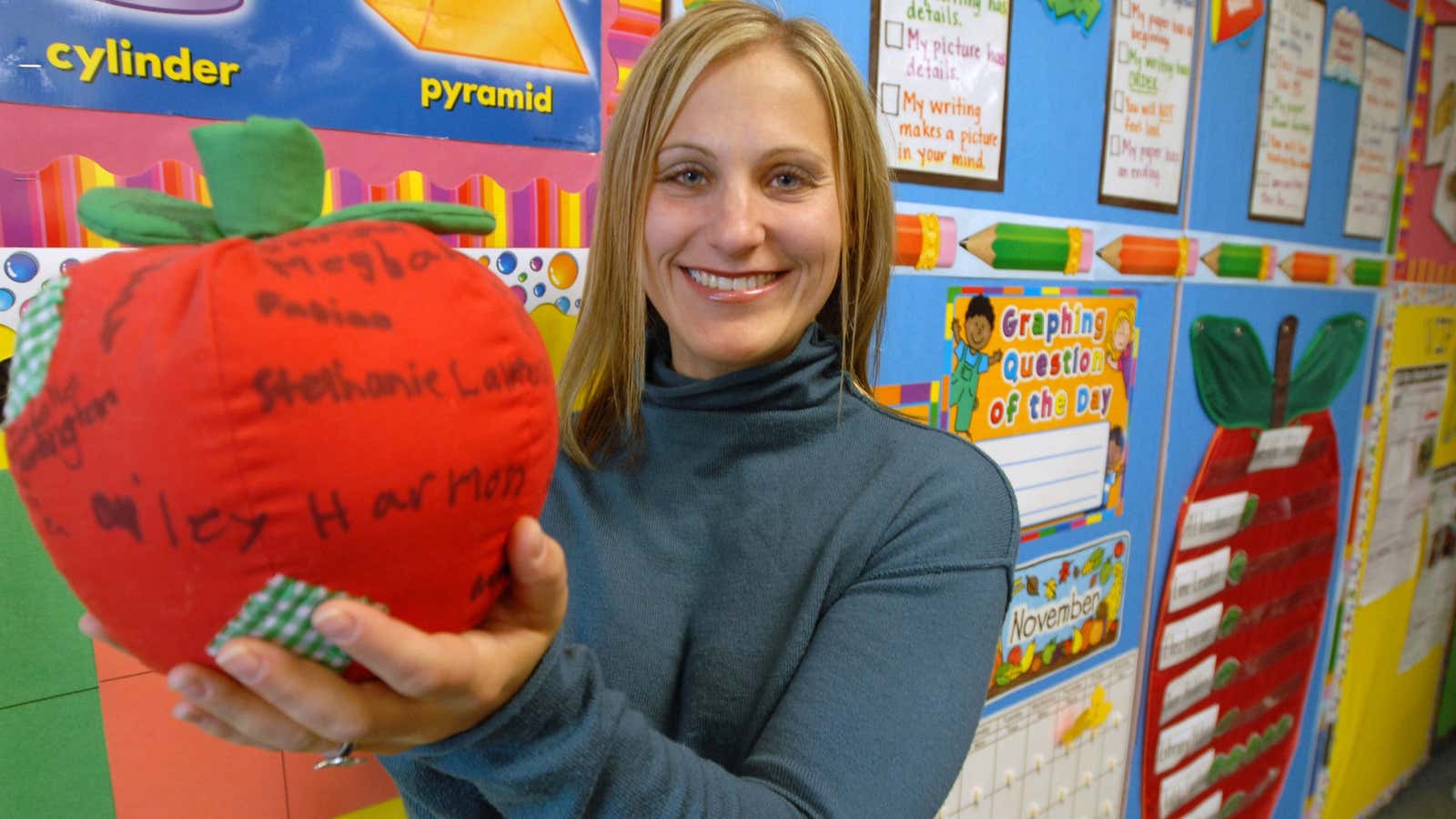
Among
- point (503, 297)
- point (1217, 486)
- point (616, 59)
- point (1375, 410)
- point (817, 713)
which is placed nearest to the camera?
point (503, 297)

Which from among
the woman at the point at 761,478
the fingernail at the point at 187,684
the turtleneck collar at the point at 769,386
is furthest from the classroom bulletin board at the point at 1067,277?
the fingernail at the point at 187,684

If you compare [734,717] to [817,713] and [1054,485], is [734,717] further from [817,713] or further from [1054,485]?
[1054,485]

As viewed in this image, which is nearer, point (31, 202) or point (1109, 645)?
point (31, 202)

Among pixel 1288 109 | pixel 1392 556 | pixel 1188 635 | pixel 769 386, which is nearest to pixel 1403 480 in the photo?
pixel 1392 556

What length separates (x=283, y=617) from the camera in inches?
15.3

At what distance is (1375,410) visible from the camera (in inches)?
95.0

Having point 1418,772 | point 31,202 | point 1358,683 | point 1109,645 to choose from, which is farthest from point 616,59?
point 1418,772

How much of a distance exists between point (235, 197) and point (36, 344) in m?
0.11

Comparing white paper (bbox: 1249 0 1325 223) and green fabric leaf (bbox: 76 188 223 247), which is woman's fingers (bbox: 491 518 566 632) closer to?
green fabric leaf (bbox: 76 188 223 247)

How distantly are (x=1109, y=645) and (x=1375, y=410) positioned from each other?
1275 mm

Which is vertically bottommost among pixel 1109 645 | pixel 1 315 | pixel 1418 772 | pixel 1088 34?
pixel 1418 772

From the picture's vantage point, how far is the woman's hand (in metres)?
0.38

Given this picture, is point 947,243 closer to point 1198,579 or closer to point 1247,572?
point 1198,579

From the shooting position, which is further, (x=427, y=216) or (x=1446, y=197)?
(x=1446, y=197)
